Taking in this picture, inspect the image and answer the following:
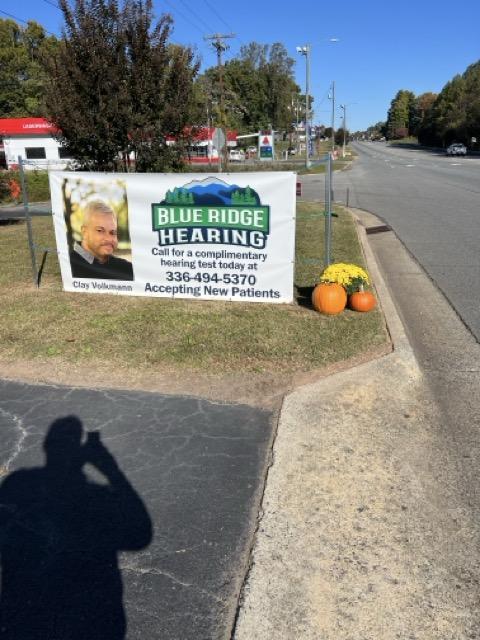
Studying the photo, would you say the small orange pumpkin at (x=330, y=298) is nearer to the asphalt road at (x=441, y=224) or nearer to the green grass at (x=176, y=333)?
the green grass at (x=176, y=333)

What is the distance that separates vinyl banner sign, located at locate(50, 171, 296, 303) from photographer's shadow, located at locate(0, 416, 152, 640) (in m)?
3.43

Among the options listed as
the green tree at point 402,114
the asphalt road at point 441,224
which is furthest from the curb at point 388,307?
the green tree at point 402,114

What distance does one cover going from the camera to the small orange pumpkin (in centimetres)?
638

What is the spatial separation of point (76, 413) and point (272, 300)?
10.6 feet

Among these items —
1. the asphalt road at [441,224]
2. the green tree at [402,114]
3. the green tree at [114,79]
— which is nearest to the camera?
the asphalt road at [441,224]

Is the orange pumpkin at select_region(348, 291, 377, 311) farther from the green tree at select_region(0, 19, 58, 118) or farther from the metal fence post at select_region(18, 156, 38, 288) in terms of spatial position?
the green tree at select_region(0, 19, 58, 118)

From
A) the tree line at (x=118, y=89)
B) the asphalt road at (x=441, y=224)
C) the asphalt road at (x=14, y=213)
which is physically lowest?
the asphalt road at (x=14, y=213)

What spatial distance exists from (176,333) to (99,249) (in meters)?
2.12

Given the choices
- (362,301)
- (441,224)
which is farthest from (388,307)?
(441,224)

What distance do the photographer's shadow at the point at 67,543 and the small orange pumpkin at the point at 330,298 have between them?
3334mm

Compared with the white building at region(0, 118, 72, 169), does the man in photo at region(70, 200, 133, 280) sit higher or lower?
lower

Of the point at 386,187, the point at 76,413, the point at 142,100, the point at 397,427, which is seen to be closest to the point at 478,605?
the point at 397,427

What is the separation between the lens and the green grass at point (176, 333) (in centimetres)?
537

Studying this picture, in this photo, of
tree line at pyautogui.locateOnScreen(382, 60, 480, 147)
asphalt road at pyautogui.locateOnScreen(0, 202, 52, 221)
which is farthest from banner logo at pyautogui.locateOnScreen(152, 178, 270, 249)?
tree line at pyautogui.locateOnScreen(382, 60, 480, 147)
